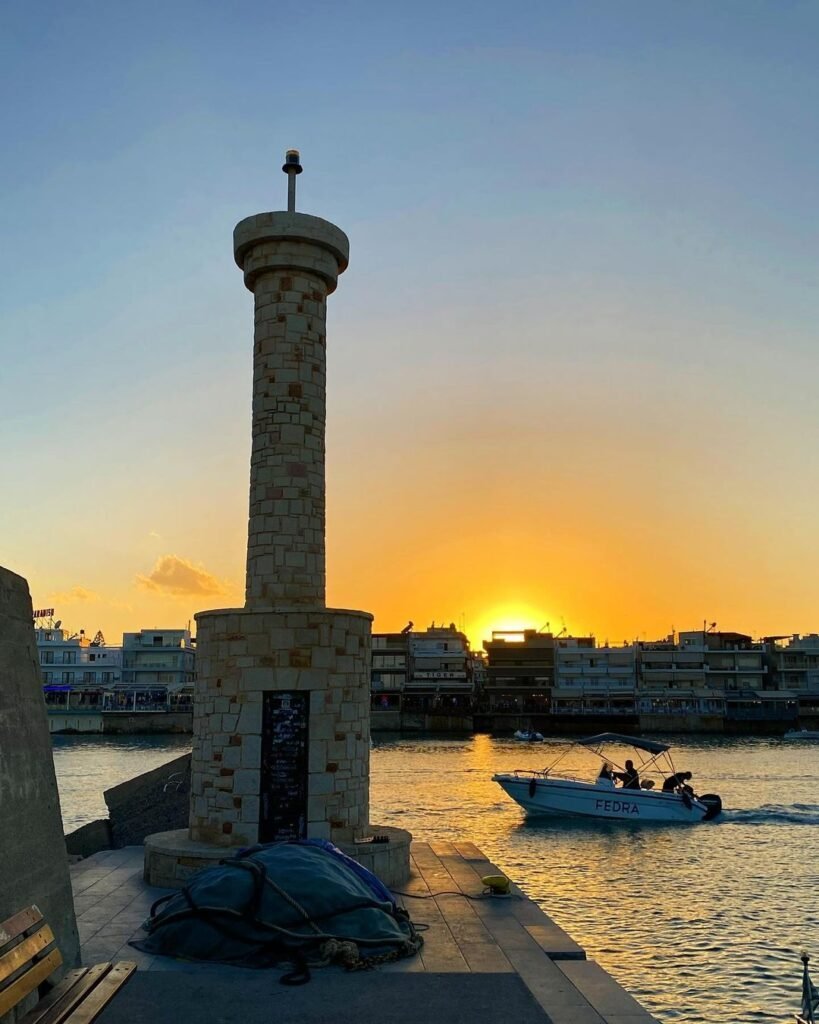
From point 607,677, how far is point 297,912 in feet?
303

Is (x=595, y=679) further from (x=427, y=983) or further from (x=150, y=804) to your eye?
(x=427, y=983)

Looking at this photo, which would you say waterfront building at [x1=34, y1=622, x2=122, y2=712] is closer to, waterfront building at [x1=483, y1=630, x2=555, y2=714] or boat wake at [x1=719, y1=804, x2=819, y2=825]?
waterfront building at [x1=483, y1=630, x2=555, y2=714]

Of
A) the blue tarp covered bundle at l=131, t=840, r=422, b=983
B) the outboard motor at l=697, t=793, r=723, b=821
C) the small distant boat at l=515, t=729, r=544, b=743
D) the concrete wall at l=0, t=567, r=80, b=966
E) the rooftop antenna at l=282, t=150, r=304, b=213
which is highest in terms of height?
the rooftop antenna at l=282, t=150, r=304, b=213

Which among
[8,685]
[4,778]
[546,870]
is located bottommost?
[546,870]

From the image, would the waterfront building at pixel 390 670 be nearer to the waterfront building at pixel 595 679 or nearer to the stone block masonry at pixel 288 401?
the waterfront building at pixel 595 679

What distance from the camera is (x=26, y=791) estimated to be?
26.6ft

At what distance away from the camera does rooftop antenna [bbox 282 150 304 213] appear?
16688 millimetres

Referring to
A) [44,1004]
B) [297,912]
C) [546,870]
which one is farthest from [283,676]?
[546,870]

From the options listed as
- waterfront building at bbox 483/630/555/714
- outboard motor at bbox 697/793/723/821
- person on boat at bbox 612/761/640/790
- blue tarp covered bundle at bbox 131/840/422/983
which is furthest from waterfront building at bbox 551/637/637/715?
blue tarp covered bundle at bbox 131/840/422/983

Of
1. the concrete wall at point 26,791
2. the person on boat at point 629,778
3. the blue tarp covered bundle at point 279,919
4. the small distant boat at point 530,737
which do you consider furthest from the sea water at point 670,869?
the small distant boat at point 530,737

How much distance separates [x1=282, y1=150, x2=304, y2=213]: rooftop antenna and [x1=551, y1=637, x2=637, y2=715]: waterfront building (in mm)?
83986

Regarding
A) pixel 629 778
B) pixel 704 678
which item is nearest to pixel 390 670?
pixel 704 678

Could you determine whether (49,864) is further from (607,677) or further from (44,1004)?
(607,677)

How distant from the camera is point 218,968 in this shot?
9820 mm
